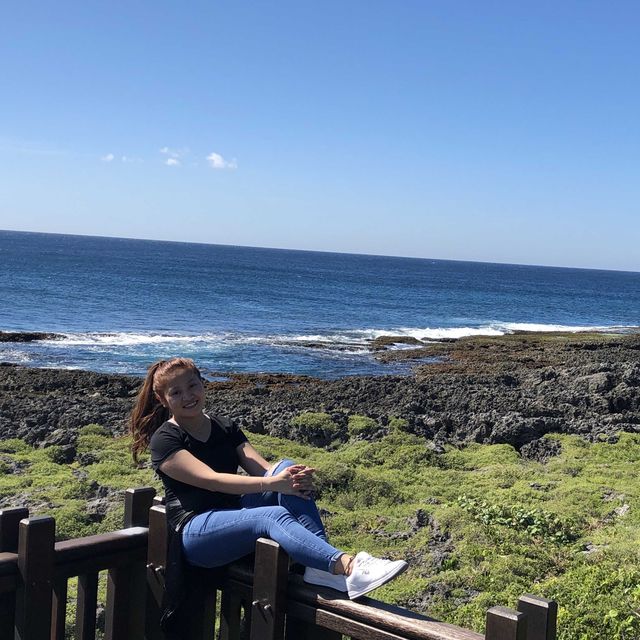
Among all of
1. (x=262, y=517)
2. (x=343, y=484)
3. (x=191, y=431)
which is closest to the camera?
(x=262, y=517)

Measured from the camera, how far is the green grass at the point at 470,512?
218 inches

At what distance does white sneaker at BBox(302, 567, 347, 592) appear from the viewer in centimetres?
302

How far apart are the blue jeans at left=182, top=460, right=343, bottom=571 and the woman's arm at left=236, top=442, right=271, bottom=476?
41 cm

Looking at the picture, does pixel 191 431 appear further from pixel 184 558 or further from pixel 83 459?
pixel 83 459

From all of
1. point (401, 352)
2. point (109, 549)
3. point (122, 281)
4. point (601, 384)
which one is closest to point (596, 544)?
point (109, 549)

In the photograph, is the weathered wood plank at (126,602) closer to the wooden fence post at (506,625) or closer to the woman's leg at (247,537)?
the woman's leg at (247,537)

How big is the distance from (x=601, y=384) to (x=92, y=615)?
14.1 meters

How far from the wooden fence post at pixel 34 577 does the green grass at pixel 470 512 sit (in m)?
3.24

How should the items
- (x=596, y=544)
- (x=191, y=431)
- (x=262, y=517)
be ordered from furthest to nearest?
(x=596, y=544) → (x=191, y=431) → (x=262, y=517)

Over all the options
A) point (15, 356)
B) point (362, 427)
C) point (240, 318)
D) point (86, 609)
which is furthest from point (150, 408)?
point (240, 318)

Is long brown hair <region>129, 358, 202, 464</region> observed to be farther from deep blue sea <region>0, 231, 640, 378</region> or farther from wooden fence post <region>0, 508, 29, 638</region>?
deep blue sea <region>0, 231, 640, 378</region>

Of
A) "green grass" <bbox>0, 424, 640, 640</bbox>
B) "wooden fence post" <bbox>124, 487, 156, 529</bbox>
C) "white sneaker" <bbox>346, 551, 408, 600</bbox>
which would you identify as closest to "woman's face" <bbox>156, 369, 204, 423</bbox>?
"wooden fence post" <bbox>124, 487, 156, 529</bbox>

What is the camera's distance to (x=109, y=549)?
332 centimetres

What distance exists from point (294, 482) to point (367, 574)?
62 centimetres
